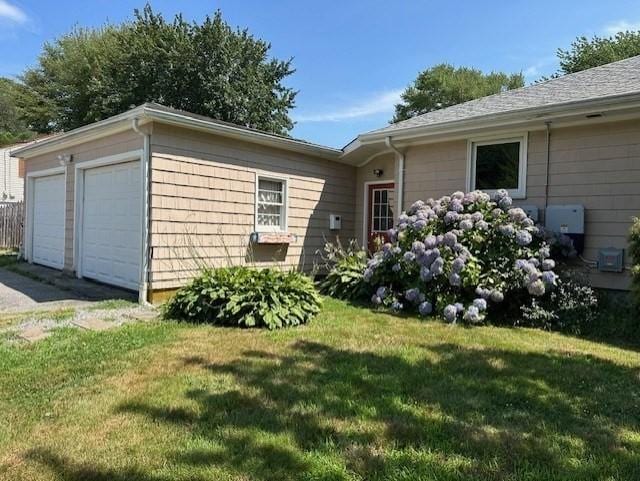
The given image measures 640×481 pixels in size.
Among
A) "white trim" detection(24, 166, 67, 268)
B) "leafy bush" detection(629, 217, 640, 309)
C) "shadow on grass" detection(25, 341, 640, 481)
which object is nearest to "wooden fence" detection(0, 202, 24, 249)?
"white trim" detection(24, 166, 67, 268)

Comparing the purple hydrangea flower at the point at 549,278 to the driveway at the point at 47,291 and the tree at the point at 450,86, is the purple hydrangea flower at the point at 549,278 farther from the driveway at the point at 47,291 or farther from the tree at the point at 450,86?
the tree at the point at 450,86

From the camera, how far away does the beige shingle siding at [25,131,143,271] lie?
7.41m

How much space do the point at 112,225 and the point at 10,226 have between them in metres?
9.34

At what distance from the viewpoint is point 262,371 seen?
12.3 ft

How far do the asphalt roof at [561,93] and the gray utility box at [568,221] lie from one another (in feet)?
4.72

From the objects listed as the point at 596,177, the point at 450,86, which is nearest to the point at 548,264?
the point at 596,177

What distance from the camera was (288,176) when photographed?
9.10 meters

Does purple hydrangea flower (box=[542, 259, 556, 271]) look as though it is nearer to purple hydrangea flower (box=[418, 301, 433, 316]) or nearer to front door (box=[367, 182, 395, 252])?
purple hydrangea flower (box=[418, 301, 433, 316])

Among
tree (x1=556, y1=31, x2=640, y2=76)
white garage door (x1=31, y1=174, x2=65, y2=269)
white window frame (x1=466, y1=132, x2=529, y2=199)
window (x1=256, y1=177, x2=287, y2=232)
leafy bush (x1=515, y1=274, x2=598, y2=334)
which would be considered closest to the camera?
leafy bush (x1=515, y1=274, x2=598, y2=334)

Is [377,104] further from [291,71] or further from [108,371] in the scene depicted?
[108,371]

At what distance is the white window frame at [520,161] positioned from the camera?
6.96 meters

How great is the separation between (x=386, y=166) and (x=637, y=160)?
4.74 meters

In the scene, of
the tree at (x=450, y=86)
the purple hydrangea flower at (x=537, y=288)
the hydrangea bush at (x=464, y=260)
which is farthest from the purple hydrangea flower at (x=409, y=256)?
the tree at (x=450, y=86)

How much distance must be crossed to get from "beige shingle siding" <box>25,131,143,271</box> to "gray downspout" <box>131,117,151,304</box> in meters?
0.22
